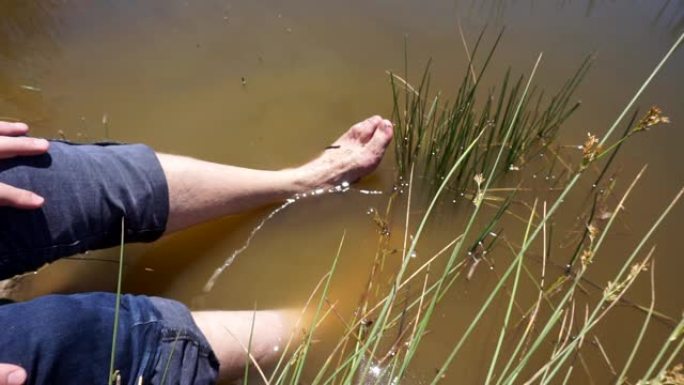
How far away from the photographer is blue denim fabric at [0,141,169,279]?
1178 mm

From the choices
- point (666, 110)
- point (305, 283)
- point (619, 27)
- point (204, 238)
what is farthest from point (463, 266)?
point (619, 27)

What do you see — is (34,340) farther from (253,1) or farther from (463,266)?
(253,1)

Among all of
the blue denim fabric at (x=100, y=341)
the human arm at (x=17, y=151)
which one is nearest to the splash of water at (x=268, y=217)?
the blue denim fabric at (x=100, y=341)

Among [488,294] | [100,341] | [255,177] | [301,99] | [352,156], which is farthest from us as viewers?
[301,99]

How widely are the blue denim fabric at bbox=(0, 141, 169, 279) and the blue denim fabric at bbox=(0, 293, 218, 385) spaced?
0.14 meters

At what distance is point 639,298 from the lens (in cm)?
158

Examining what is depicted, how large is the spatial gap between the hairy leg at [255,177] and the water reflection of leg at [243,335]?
0.29m

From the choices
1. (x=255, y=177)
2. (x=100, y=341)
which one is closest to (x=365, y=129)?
(x=255, y=177)

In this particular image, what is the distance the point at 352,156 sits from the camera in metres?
1.84

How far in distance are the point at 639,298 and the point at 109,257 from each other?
1.36 metres

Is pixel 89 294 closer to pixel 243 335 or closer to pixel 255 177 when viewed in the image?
pixel 243 335

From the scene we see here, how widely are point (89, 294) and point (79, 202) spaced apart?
7.6 inches

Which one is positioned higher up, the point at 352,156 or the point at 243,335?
the point at 352,156

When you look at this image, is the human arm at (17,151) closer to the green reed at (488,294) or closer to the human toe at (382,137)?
the green reed at (488,294)
